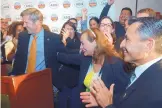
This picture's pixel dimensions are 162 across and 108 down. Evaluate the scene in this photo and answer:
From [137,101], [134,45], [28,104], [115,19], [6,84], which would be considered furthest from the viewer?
[115,19]

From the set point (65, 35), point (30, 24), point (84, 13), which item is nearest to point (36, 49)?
point (30, 24)

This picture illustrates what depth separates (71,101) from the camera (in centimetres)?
317

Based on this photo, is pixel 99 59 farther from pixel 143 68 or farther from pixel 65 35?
pixel 65 35

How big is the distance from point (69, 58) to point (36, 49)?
492 mm

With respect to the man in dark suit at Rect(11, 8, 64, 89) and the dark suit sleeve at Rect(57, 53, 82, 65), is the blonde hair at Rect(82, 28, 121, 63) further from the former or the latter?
the man in dark suit at Rect(11, 8, 64, 89)

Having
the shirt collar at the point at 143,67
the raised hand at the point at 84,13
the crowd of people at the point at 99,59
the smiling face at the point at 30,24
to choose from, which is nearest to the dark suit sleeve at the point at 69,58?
the crowd of people at the point at 99,59

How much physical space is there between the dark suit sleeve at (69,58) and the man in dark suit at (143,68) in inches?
50.3

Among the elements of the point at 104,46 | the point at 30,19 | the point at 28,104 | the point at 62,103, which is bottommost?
the point at 62,103

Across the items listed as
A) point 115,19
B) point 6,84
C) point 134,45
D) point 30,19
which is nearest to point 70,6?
point 115,19

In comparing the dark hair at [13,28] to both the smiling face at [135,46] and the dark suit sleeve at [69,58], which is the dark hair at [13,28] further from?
the smiling face at [135,46]

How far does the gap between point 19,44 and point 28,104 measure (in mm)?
1208

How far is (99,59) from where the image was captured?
2.25 meters

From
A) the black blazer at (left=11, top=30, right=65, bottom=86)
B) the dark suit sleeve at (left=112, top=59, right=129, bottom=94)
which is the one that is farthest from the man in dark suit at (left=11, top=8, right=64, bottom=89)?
the dark suit sleeve at (left=112, top=59, right=129, bottom=94)

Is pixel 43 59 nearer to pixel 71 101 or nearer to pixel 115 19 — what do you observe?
pixel 71 101
